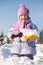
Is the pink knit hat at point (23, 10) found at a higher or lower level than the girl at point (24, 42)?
higher

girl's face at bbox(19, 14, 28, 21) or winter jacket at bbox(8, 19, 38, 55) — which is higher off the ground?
girl's face at bbox(19, 14, 28, 21)

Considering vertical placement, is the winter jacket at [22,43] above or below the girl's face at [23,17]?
below

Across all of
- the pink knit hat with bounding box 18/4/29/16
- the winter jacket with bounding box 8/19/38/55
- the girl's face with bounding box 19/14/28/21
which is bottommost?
the winter jacket with bounding box 8/19/38/55

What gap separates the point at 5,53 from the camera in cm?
196

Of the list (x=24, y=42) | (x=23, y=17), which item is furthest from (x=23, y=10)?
(x=24, y=42)

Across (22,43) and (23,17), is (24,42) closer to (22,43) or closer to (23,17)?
(22,43)

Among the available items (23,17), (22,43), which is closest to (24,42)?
(22,43)

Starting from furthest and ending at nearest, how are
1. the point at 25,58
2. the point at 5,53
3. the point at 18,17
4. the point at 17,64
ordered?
1. the point at 5,53
2. the point at 18,17
3. the point at 25,58
4. the point at 17,64

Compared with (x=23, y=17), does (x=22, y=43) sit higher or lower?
lower

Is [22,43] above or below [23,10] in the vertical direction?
below

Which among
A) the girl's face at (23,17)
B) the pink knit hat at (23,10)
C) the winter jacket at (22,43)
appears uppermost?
the pink knit hat at (23,10)

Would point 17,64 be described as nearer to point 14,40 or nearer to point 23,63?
point 23,63

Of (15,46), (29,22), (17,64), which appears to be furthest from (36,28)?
(17,64)

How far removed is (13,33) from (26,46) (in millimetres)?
122
